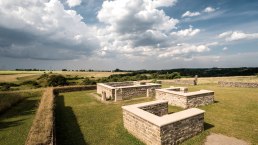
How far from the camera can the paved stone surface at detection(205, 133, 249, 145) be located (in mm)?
7416

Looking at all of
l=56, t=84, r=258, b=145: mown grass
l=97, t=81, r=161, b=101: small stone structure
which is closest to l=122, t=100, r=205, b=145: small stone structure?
l=56, t=84, r=258, b=145: mown grass

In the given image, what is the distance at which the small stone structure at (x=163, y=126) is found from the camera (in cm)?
699

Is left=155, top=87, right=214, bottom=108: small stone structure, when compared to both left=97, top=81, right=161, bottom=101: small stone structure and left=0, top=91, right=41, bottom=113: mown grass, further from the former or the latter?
left=0, top=91, right=41, bottom=113: mown grass

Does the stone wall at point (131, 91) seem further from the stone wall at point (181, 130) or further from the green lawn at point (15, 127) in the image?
the stone wall at point (181, 130)

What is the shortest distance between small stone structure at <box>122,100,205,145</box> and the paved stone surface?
664 millimetres

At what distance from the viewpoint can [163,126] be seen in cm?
684

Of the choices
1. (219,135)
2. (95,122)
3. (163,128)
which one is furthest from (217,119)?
(95,122)

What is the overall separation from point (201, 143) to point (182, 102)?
20.2ft

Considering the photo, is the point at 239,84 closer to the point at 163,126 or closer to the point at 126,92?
the point at 126,92

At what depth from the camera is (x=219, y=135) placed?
822 centimetres

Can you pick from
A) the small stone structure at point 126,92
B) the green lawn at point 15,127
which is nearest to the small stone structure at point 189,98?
the small stone structure at point 126,92

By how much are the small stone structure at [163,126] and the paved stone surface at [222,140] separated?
664 mm

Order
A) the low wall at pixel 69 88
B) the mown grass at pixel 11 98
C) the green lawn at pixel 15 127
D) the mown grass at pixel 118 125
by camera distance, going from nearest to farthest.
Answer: the mown grass at pixel 118 125, the green lawn at pixel 15 127, the mown grass at pixel 11 98, the low wall at pixel 69 88

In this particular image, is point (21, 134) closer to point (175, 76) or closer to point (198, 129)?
point (198, 129)
